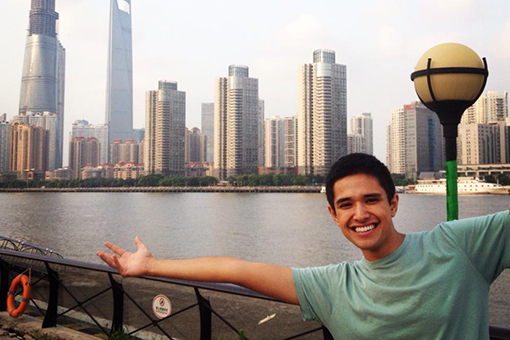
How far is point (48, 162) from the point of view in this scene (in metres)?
189

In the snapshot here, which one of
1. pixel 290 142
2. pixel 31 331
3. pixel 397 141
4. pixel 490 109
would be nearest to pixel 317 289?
pixel 31 331

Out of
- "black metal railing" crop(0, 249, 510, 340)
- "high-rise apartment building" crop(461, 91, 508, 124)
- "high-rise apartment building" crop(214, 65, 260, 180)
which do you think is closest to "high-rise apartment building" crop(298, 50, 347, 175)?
"high-rise apartment building" crop(214, 65, 260, 180)

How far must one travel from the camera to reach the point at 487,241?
167cm

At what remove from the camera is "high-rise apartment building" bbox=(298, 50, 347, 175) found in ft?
449

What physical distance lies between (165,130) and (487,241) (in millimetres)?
169354

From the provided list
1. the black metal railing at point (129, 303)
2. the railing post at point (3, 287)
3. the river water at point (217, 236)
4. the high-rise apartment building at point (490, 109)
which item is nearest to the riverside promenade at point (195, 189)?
the high-rise apartment building at point (490, 109)

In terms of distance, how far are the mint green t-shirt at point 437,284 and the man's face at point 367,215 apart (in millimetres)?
50

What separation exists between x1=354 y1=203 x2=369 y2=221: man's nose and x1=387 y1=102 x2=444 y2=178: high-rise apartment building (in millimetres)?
153943

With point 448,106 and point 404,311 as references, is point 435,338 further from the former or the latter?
point 448,106

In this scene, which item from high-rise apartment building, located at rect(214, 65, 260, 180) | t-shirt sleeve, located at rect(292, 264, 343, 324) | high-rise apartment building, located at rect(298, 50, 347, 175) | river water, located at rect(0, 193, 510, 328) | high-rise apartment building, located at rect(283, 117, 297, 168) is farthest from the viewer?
high-rise apartment building, located at rect(283, 117, 297, 168)

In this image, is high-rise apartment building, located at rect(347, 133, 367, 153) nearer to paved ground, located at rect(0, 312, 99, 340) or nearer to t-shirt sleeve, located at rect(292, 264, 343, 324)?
paved ground, located at rect(0, 312, 99, 340)

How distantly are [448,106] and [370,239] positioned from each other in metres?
2.47

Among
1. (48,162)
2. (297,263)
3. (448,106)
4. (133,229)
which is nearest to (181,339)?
(448,106)

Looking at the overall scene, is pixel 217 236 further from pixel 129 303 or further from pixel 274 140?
pixel 274 140
